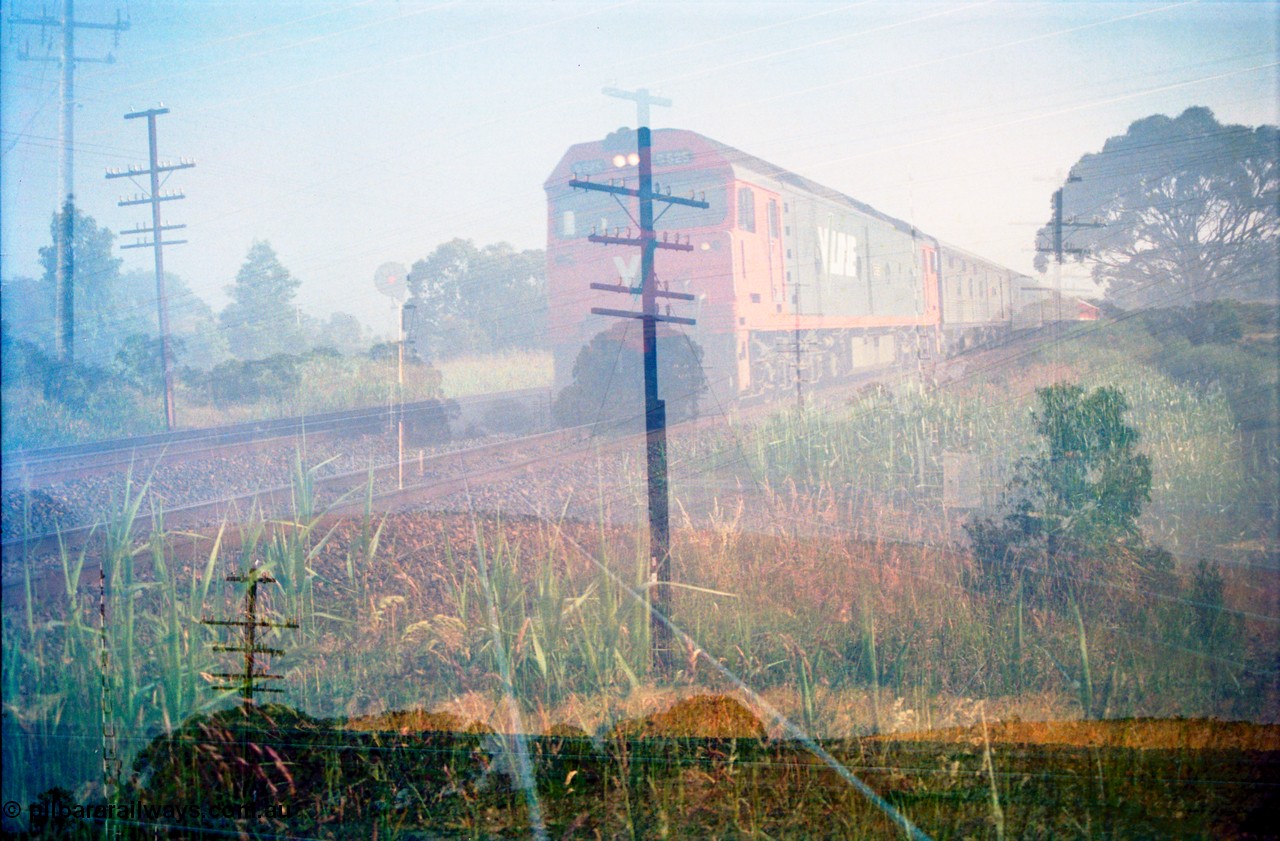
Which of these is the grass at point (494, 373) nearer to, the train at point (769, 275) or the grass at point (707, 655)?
the train at point (769, 275)

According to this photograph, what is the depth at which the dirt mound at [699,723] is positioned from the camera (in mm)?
3809

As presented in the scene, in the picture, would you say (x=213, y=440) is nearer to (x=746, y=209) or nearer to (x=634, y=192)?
(x=634, y=192)

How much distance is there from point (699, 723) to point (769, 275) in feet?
9.67

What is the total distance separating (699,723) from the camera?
3896mm

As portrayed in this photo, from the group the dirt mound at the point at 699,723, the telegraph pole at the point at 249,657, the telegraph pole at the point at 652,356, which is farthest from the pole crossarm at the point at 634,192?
the dirt mound at the point at 699,723

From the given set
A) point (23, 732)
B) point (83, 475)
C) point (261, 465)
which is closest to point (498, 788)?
point (23, 732)

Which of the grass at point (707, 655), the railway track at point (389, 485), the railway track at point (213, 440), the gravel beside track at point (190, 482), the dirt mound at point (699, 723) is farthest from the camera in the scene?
the railway track at point (213, 440)

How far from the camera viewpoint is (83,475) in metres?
4.61

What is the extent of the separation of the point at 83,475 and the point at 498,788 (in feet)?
9.56

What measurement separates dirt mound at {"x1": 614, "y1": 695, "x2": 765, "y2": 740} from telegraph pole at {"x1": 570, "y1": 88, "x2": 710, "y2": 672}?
0.82 ft

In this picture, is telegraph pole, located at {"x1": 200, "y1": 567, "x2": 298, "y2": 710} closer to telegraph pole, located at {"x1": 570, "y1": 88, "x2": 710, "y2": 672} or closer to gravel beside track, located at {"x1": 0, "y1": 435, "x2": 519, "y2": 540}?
gravel beside track, located at {"x1": 0, "y1": 435, "x2": 519, "y2": 540}

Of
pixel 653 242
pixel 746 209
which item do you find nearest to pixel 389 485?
pixel 653 242

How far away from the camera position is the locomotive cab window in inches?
203

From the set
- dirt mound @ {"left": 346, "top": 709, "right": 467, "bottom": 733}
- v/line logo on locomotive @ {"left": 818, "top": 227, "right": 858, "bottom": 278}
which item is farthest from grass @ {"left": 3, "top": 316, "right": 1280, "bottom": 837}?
v/line logo on locomotive @ {"left": 818, "top": 227, "right": 858, "bottom": 278}
